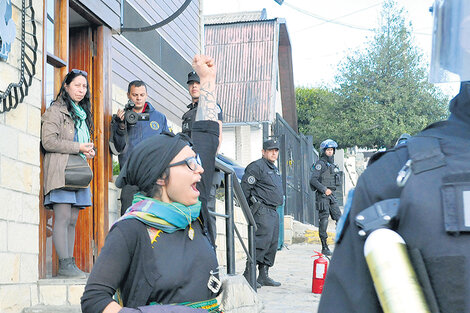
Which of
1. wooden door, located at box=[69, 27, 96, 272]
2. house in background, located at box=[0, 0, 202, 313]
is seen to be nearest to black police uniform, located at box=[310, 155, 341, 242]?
house in background, located at box=[0, 0, 202, 313]

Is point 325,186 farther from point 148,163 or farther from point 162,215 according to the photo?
point 162,215

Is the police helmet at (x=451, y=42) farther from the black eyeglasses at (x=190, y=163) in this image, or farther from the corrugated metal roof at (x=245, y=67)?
the corrugated metal roof at (x=245, y=67)

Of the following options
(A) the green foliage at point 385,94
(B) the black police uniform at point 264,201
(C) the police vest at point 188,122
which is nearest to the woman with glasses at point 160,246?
(C) the police vest at point 188,122

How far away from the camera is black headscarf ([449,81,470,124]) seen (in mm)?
1468

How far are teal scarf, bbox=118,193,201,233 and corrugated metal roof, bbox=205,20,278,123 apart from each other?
20.3 metres

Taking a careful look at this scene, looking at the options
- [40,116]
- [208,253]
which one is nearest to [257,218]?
[40,116]

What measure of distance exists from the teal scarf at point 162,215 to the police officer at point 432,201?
4.22 feet

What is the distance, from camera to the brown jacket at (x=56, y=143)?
5637 millimetres

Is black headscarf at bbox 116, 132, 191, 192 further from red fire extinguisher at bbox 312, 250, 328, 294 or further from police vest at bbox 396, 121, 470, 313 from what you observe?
red fire extinguisher at bbox 312, 250, 328, 294

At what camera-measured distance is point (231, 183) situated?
247 inches

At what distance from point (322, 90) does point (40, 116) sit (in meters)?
38.9

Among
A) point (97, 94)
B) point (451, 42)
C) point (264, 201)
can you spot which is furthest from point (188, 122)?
point (451, 42)

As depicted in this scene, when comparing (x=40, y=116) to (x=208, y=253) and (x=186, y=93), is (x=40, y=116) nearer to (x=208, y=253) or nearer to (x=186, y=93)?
(x=208, y=253)

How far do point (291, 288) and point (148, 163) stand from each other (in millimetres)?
6234
